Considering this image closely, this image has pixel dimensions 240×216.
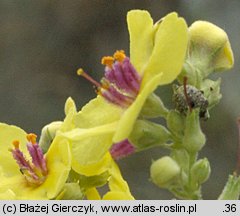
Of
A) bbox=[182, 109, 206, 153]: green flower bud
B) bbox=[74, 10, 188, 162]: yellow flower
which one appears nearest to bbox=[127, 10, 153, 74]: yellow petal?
bbox=[74, 10, 188, 162]: yellow flower

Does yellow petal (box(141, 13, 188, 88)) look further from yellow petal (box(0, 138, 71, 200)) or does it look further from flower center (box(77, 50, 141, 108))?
yellow petal (box(0, 138, 71, 200))

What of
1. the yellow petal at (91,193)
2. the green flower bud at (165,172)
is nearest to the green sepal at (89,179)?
the yellow petal at (91,193)

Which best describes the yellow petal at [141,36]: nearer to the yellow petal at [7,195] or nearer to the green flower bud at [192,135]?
the green flower bud at [192,135]

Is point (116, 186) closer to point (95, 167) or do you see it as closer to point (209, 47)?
point (95, 167)

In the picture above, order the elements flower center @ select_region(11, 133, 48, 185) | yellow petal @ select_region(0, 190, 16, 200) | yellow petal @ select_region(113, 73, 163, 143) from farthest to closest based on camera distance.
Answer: flower center @ select_region(11, 133, 48, 185) → yellow petal @ select_region(0, 190, 16, 200) → yellow petal @ select_region(113, 73, 163, 143)

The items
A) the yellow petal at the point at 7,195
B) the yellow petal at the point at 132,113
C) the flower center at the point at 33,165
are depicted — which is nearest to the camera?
the yellow petal at the point at 132,113

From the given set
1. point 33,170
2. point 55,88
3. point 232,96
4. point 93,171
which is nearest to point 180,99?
point 93,171

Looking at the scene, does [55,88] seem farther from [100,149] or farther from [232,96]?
[100,149]
